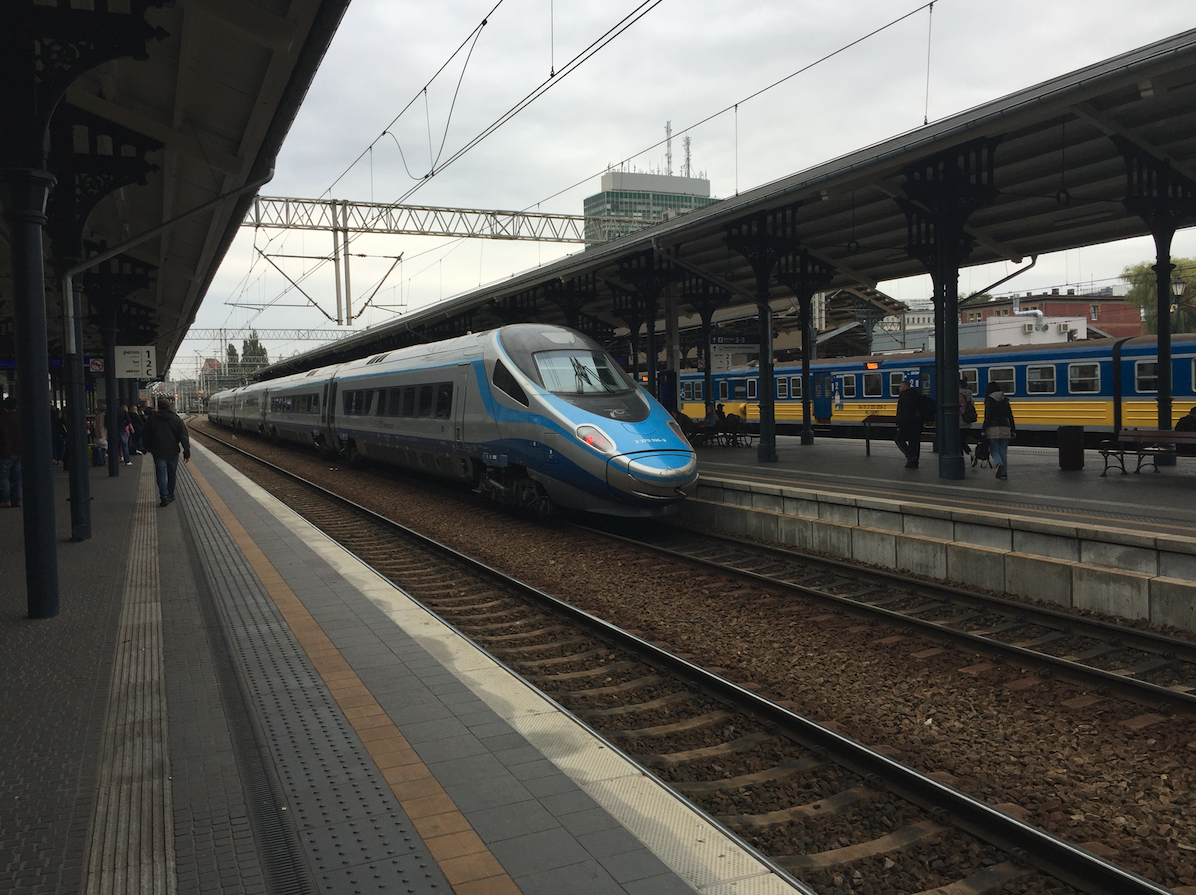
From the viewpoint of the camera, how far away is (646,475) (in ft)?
35.4

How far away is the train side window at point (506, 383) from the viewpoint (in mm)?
12312

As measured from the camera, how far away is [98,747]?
437cm

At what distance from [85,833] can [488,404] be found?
393 inches

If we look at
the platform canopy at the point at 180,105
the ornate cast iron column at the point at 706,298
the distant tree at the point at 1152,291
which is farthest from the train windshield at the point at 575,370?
the distant tree at the point at 1152,291

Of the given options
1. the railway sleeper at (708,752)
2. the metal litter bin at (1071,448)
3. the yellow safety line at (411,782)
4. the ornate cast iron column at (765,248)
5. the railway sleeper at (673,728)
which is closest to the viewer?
the yellow safety line at (411,782)

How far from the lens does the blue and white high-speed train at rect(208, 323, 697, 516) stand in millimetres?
11016

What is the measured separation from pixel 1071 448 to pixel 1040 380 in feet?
28.2

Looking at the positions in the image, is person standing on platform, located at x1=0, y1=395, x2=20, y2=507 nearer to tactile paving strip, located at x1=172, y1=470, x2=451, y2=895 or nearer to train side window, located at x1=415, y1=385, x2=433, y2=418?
train side window, located at x1=415, y1=385, x2=433, y2=418

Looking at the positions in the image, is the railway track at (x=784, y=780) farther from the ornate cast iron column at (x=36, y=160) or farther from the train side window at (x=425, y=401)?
the train side window at (x=425, y=401)

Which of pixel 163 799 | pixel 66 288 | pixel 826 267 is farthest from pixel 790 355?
pixel 163 799

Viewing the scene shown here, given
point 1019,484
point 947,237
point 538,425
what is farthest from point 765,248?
point 538,425

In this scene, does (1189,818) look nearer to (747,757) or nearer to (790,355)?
(747,757)

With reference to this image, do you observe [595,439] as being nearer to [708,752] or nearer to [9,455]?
[708,752]

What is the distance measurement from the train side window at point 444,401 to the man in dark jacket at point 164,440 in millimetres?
4143
